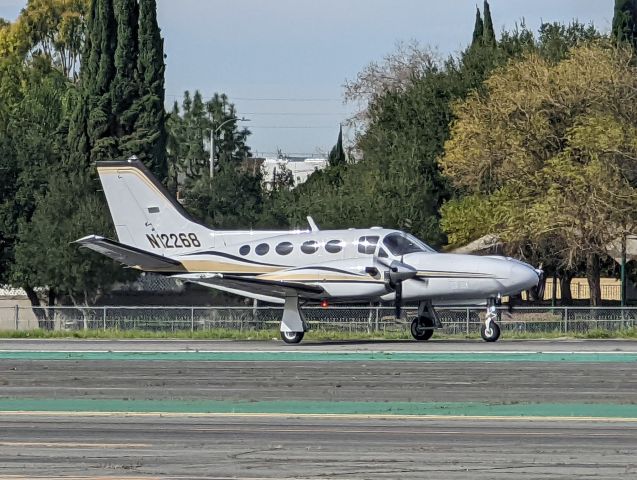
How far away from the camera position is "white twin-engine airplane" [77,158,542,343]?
2964cm

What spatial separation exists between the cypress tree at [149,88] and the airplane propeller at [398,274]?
107ft

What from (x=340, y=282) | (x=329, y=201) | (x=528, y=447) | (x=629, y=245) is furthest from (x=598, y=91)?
(x=528, y=447)

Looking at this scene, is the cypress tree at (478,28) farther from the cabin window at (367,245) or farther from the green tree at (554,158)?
the cabin window at (367,245)

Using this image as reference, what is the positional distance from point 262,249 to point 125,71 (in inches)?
1247

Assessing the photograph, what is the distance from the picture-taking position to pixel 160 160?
62.2 m

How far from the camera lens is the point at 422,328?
31344 mm

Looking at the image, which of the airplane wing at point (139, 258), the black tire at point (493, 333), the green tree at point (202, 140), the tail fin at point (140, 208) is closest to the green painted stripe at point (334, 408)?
the black tire at point (493, 333)

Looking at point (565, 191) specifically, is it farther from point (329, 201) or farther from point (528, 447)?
point (528, 447)

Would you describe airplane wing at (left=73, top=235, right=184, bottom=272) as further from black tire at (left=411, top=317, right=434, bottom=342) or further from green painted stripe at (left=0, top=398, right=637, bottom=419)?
green painted stripe at (left=0, top=398, right=637, bottom=419)

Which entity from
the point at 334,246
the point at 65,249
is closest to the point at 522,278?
the point at 334,246

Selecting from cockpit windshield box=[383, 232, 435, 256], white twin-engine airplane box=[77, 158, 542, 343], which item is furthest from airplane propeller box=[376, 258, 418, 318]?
cockpit windshield box=[383, 232, 435, 256]

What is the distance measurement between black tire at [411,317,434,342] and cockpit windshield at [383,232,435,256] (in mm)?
1926

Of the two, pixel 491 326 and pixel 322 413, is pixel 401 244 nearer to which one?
pixel 491 326

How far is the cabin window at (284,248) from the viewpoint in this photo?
104 ft
